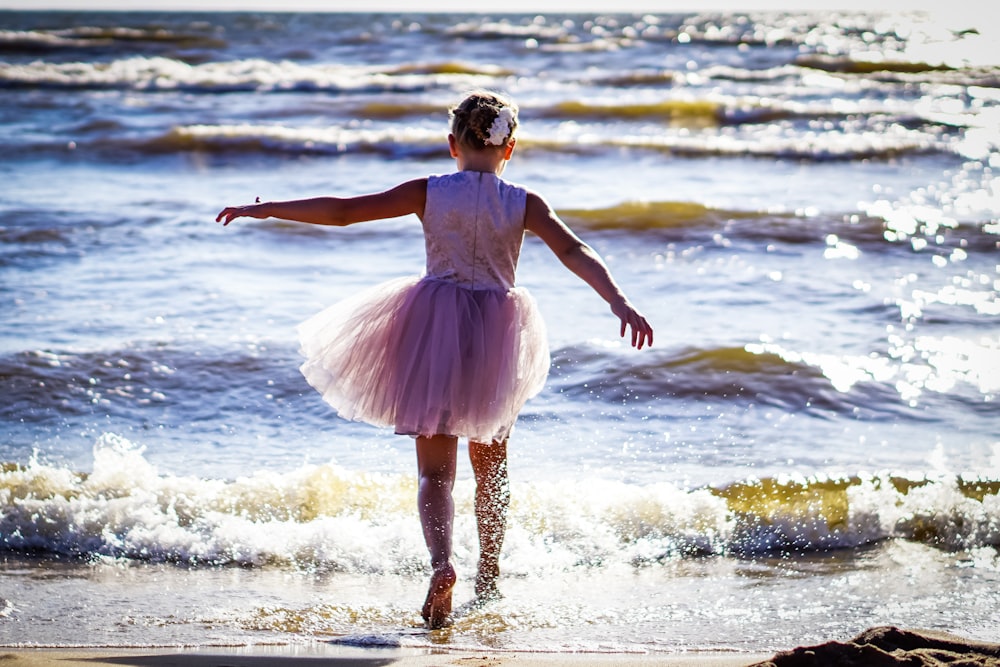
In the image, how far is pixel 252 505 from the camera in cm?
425

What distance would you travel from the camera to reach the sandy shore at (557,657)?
2.59m

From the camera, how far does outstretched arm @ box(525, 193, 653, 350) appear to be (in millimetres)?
3131

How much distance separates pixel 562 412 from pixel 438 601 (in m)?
2.21

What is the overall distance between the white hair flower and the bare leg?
0.99 metres

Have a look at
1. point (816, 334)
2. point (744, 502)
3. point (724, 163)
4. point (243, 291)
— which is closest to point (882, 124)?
point (724, 163)

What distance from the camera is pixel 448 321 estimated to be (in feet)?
11.0

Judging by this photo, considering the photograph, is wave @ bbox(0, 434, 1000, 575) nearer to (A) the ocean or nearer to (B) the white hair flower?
(A) the ocean

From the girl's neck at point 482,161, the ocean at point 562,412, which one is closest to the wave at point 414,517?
the ocean at point 562,412

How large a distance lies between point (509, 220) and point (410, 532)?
128 cm

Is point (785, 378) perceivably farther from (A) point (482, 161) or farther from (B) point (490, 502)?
(A) point (482, 161)

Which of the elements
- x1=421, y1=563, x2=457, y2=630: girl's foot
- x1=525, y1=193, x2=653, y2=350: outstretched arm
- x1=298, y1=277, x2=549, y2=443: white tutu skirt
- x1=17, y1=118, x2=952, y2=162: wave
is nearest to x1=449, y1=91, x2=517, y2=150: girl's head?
x1=525, y1=193, x2=653, y2=350: outstretched arm

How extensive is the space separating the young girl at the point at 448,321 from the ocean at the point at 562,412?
59 cm

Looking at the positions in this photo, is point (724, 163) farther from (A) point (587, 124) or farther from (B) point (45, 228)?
(B) point (45, 228)

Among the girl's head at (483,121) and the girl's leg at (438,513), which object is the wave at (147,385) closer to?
the girl's leg at (438,513)
